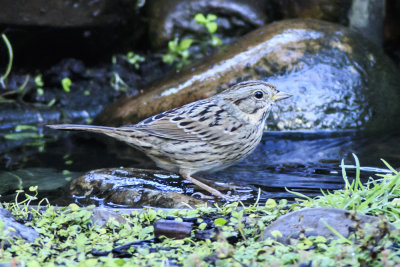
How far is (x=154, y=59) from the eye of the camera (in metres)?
9.21

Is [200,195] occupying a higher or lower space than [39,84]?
lower

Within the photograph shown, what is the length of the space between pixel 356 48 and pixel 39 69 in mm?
5057

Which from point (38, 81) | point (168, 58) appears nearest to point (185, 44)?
point (168, 58)

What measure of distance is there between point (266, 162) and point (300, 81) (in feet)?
5.32

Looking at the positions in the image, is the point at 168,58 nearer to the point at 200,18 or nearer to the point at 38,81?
the point at 200,18

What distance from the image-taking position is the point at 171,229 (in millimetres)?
3719

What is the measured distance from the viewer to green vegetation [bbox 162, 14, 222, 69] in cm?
852

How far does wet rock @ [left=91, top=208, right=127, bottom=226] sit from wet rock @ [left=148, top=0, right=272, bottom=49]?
220 inches

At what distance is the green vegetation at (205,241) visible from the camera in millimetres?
3041

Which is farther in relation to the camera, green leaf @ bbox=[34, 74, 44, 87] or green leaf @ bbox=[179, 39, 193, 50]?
green leaf @ bbox=[34, 74, 44, 87]

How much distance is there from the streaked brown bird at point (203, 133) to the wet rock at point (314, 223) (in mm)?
1612

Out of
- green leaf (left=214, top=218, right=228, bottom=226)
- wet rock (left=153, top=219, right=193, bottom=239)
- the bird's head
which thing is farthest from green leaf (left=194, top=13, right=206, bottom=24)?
wet rock (left=153, top=219, right=193, bottom=239)

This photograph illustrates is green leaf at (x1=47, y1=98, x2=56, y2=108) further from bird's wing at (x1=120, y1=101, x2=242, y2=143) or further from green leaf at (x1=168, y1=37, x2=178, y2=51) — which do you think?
bird's wing at (x1=120, y1=101, x2=242, y2=143)

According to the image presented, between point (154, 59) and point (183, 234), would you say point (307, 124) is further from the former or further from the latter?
point (183, 234)
